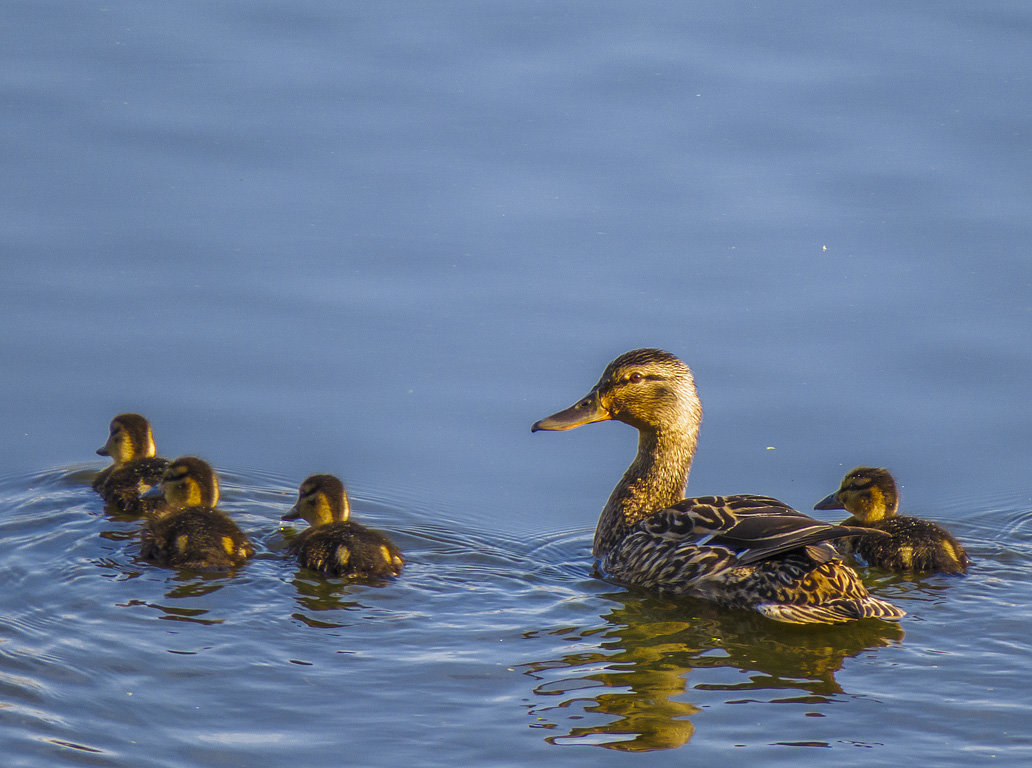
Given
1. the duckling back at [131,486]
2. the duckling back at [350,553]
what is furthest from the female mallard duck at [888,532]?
the duckling back at [131,486]

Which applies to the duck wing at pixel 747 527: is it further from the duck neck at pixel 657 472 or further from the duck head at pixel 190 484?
the duck head at pixel 190 484

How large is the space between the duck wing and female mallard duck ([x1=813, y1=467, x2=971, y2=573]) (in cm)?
35

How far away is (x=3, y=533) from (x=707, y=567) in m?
2.72

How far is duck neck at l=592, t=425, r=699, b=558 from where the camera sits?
650cm

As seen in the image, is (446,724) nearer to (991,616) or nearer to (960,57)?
(991,616)

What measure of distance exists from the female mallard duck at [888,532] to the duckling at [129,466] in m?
2.83

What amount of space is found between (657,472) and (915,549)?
113 cm

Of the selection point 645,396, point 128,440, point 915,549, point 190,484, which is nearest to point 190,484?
point 190,484

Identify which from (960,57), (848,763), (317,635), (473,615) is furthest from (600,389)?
(960,57)

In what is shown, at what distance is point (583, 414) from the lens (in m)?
6.57

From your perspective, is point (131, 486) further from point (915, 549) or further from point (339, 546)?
point (915, 549)

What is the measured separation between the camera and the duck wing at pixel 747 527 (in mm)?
5512

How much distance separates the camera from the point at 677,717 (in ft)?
15.9

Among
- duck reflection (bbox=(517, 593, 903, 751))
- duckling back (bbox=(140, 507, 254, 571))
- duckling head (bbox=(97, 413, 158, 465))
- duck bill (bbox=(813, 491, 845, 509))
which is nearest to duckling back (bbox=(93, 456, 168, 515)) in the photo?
duckling head (bbox=(97, 413, 158, 465))
